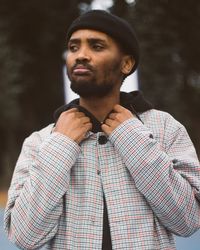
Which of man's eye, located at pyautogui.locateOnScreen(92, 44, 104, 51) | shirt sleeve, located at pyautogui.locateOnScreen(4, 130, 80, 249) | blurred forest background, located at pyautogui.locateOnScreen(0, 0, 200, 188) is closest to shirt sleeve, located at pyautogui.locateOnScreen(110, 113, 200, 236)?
shirt sleeve, located at pyautogui.locateOnScreen(4, 130, 80, 249)

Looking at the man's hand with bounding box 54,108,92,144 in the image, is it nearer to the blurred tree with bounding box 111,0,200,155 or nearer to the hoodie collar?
the hoodie collar

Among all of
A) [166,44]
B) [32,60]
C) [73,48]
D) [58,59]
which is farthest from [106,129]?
[58,59]

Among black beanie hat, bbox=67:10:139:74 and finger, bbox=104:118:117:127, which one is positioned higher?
black beanie hat, bbox=67:10:139:74

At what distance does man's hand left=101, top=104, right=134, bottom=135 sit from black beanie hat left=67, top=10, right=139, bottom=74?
26 centimetres

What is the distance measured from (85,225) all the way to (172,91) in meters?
11.5

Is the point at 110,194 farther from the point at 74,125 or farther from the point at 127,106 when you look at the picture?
the point at 127,106

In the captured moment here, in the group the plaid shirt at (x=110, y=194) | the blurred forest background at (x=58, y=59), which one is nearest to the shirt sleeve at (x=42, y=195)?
the plaid shirt at (x=110, y=194)

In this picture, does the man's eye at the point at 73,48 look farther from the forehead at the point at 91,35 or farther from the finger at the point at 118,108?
the finger at the point at 118,108

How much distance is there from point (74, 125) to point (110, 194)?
312mm

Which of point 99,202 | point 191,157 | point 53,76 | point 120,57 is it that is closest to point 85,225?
point 99,202

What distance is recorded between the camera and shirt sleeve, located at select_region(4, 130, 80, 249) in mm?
2047

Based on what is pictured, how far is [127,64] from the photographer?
7.73ft

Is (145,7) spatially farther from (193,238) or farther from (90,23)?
(90,23)

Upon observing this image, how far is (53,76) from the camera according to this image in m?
17.1
